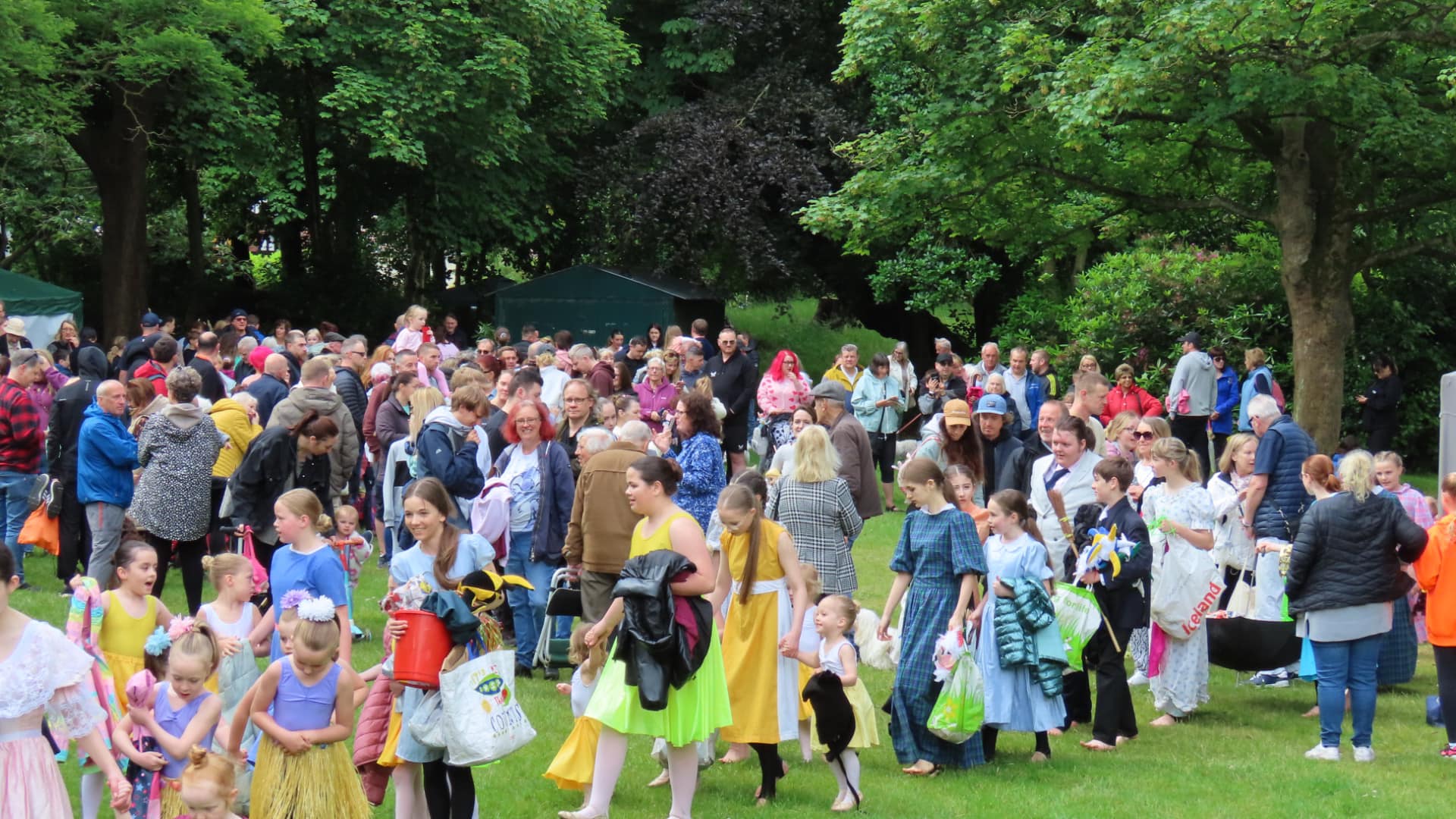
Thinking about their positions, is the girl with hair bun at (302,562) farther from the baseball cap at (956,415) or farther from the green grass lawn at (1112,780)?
the baseball cap at (956,415)

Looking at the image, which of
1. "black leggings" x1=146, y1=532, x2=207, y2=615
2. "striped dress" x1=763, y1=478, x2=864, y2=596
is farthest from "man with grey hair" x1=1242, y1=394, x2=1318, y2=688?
"black leggings" x1=146, y1=532, x2=207, y2=615

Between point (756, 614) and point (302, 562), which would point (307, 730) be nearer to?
point (302, 562)

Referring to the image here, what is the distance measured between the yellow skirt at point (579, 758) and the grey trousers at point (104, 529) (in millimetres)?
5033

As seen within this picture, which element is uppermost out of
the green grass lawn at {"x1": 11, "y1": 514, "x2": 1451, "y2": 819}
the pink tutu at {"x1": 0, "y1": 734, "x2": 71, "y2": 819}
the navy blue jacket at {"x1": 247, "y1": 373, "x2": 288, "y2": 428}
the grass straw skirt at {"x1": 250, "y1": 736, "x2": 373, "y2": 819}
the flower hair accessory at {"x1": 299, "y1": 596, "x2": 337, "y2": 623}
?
the navy blue jacket at {"x1": 247, "y1": 373, "x2": 288, "y2": 428}

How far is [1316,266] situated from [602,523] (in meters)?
11.8

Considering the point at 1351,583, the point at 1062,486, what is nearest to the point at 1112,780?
the point at 1351,583

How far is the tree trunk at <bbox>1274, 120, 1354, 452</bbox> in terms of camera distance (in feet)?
55.5

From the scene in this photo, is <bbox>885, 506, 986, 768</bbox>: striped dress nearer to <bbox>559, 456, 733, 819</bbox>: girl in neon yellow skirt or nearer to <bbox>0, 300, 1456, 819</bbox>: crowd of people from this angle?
<bbox>0, 300, 1456, 819</bbox>: crowd of people

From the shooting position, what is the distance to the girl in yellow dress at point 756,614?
688 centimetres

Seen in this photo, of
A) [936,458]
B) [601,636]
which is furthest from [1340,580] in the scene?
[601,636]

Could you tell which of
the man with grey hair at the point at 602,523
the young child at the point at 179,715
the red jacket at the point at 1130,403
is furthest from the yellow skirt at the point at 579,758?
the red jacket at the point at 1130,403

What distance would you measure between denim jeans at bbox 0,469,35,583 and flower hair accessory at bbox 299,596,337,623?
23.3ft

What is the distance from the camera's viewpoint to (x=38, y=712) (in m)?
4.83

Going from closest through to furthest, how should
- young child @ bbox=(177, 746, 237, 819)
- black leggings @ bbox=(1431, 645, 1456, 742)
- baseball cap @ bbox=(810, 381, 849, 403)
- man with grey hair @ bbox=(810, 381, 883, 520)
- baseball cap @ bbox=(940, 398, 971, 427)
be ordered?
young child @ bbox=(177, 746, 237, 819) < black leggings @ bbox=(1431, 645, 1456, 742) < baseball cap @ bbox=(940, 398, 971, 427) < man with grey hair @ bbox=(810, 381, 883, 520) < baseball cap @ bbox=(810, 381, 849, 403)
